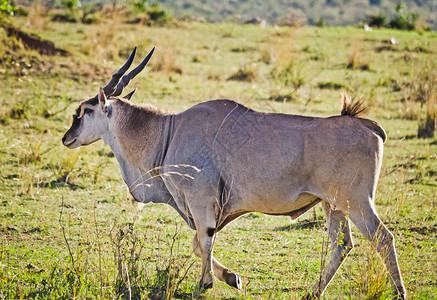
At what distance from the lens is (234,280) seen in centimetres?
511

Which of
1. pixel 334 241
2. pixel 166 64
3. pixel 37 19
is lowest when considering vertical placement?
pixel 334 241

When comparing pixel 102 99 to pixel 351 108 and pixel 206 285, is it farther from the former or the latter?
pixel 351 108

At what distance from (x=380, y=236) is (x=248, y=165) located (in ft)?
3.78

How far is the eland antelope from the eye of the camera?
4723mm

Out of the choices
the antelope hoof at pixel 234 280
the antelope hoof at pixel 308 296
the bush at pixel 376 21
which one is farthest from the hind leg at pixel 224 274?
the bush at pixel 376 21

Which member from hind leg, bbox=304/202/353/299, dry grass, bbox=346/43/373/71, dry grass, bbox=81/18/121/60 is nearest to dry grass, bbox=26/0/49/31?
dry grass, bbox=81/18/121/60

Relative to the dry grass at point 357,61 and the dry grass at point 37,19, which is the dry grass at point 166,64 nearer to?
the dry grass at point 37,19

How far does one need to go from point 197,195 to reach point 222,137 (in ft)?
1.75

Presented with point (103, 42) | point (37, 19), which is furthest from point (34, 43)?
point (37, 19)

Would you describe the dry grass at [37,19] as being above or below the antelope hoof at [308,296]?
above

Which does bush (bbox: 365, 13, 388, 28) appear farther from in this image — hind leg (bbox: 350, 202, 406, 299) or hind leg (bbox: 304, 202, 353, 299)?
hind leg (bbox: 350, 202, 406, 299)

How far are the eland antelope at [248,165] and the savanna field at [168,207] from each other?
244 millimetres

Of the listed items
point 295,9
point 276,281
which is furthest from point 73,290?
point 295,9

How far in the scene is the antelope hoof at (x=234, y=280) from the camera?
201 inches
